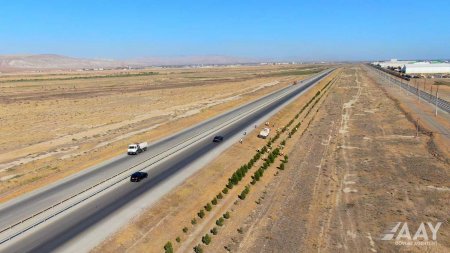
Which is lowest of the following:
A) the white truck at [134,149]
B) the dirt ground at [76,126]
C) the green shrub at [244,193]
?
the dirt ground at [76,126]

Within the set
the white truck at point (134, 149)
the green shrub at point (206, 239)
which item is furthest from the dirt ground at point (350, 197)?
the white truck at point (134, 149)

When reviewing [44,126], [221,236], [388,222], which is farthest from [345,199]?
[44,126]

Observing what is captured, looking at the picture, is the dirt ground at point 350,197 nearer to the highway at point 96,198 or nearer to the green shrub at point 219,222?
the green shrub at point 219,222

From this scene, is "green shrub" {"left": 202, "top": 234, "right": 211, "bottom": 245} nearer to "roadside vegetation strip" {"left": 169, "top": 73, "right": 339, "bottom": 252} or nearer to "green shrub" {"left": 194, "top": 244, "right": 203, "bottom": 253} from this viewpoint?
"roadside vegetation strip" {"left": 169, "top": 73, "right": 339, "bottom": 252}

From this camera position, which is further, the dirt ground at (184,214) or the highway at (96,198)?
the highway at (96,198)

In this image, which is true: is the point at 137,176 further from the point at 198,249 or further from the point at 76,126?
the point at 76,126

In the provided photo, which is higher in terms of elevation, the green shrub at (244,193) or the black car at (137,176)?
the black car at (137,176)
